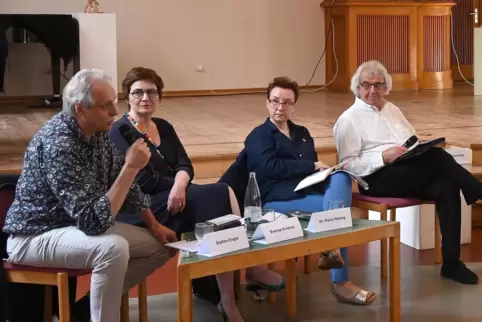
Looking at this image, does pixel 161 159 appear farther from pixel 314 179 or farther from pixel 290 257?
pixel 290 257

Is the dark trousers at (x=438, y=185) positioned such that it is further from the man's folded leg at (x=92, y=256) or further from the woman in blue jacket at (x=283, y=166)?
the man's folded leg at (x=92, y=256)

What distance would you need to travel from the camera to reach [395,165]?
150 inches

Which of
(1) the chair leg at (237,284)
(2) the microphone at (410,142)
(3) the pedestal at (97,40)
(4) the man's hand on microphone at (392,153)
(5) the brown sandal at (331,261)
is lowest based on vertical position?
(1) the chair leg at (237,284)

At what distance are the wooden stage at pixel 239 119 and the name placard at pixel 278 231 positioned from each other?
1.69 meters

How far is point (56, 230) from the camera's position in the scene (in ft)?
8.73

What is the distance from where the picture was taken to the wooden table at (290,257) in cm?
259

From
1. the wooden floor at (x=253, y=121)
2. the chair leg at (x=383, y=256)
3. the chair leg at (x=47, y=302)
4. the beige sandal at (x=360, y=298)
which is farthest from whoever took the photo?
the wooden floor at (x=253, y=121)

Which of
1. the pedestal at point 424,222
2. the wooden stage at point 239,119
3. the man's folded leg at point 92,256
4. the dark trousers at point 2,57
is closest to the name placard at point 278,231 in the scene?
the man's folded leg at point 92,256

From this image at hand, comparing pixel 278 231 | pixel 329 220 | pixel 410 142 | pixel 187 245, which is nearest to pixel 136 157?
pixel 187 245

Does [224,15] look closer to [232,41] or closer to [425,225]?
[232,41]

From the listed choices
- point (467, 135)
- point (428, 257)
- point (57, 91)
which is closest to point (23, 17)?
point (57, 91)

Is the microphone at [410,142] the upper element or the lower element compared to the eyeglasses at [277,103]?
lower

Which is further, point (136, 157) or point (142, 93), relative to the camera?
point (142, 93)

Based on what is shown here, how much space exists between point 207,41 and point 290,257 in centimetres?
605
